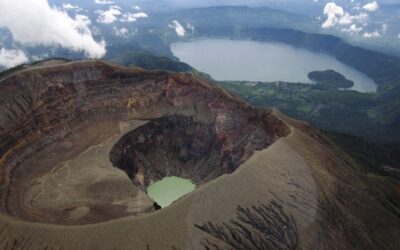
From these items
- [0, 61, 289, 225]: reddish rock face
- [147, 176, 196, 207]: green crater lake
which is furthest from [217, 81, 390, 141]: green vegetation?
[147, 176, 196, 207]: green crater lake

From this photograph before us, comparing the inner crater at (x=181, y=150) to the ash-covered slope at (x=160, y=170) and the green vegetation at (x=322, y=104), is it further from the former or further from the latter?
the green vegetation at (x=322, y=104)

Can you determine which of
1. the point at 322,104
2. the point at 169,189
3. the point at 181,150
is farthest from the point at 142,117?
the point at 322,104

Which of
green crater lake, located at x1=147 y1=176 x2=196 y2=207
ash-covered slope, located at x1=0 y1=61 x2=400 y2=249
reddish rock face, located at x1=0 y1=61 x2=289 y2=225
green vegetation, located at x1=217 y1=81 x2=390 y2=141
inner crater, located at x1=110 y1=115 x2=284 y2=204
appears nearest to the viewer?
ash-covered slope, located at x1=0 y1=61 x2=400 y2=249

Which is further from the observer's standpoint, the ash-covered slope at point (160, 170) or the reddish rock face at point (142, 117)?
the reddish rock face at point (142, 117)

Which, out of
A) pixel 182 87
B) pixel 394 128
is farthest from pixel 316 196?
pixel 394 128

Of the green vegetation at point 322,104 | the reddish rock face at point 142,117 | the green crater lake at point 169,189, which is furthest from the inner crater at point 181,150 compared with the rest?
the green vegetation at point 322,104

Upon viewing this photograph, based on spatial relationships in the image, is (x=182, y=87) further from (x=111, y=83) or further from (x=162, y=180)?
(x=162, y=180)

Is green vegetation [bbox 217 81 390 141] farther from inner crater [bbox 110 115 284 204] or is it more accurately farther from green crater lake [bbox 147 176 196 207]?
green crater lake [bbox 147 176 196 207]
